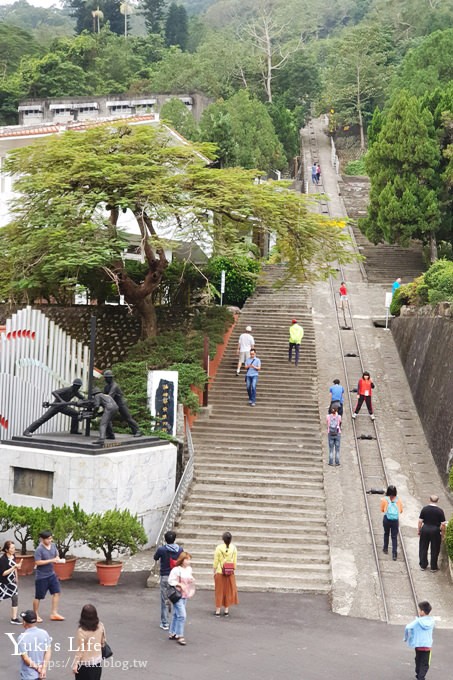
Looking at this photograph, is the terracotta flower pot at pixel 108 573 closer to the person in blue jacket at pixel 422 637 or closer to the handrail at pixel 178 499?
the handrail at pixel 178 499

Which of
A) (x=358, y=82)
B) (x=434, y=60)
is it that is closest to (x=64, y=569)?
(x=434, y=60)

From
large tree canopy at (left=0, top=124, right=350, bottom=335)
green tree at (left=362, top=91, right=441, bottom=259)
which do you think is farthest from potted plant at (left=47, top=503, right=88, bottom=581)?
green tree at (left=362, top=91, right=441, bottom=259)

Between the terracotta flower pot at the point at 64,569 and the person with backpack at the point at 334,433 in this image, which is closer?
the terracotta flower pot at the point at 64,569

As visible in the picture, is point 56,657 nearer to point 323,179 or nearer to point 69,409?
point 69,409

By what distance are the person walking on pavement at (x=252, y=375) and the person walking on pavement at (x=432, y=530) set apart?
776cm

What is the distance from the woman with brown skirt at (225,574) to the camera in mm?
14023

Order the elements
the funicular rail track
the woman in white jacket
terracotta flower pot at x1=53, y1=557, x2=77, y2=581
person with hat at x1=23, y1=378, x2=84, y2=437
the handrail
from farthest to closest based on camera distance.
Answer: person with hat at x1=23, y1=378, x2=84, y2=437, the handrail, terracotta flower pot at x1=53, y1=557, x2=77, y2=581, the funicular rail track, the woman in white jacket

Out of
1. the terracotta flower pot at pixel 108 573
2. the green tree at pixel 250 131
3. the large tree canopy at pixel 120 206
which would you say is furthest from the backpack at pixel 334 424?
the green tree at pixel 250 131

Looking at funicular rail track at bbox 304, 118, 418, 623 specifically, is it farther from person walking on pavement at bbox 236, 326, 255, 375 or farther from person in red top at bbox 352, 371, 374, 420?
person walking on pavement at bbox 236, 326, 255, 375

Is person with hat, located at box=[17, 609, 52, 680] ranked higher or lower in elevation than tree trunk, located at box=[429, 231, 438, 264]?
lower

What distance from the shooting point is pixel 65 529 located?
15914 mm

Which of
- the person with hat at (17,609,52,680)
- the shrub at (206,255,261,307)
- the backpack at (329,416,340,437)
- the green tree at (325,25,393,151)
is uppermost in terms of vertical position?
the green tree at (325,25,393,151)

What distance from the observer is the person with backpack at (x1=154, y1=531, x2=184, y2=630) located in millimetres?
13344

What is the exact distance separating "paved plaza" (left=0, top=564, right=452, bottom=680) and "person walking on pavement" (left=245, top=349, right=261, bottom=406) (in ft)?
26.7
